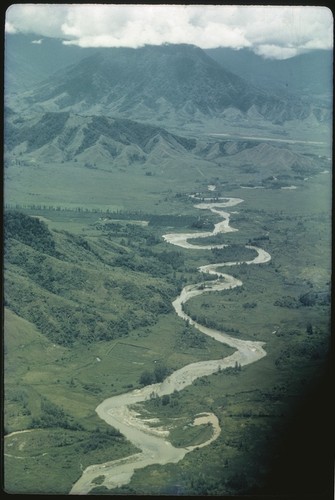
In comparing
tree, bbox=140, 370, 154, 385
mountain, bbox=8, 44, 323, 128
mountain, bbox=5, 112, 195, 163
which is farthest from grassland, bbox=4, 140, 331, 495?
mountain, bbox=8, 44, 323, 128

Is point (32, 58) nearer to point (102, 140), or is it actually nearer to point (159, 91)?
point (102, 140)

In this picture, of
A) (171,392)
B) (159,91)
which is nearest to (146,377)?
(171,392)

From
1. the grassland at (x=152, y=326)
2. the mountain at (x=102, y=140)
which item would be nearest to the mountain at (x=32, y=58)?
the mountain at (x=102, y=140)

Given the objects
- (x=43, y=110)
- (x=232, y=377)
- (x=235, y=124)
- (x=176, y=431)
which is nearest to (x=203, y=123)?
(x=235, y=124)

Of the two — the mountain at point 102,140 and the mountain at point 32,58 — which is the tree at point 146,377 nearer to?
the mountain at point 102,140

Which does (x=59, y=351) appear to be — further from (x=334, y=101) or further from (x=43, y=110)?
(x=334, y=101)

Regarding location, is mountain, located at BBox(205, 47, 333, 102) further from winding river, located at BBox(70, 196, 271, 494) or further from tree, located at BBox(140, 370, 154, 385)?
tree, located at BBox(140, 370, 154, 385)
